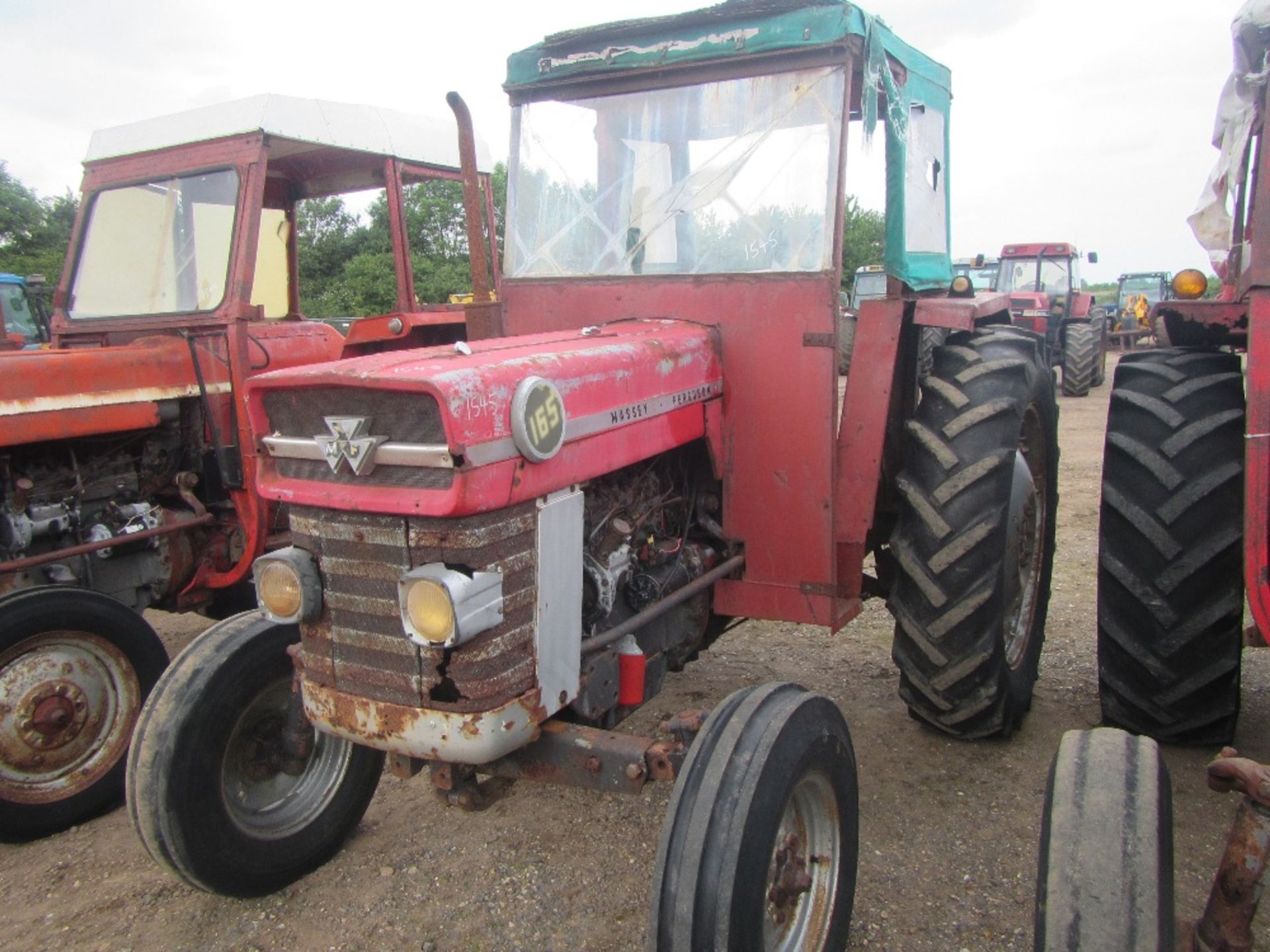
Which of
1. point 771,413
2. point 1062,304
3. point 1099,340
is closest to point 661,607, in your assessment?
point 771,413

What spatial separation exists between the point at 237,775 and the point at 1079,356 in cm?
1404

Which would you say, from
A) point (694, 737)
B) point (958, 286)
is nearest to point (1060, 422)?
point (958, 286)

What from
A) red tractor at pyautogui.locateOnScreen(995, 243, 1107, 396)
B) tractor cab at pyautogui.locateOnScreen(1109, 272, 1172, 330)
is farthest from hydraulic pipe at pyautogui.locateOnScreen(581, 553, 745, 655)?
tractor cab at pyautogui.locateOnScreen(1109, 272, 1172, 330)

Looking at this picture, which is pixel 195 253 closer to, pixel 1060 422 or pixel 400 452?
pixel 400 452

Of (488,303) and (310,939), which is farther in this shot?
(488,303)

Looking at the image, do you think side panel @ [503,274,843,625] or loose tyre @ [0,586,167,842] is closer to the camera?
side panel @ [503,274,843,625]

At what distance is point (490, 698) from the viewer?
6.83ft

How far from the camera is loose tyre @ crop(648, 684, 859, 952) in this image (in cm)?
189

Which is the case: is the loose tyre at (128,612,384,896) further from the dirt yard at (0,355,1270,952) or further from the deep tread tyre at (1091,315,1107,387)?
the deep tread tyre at (1091,315,1107,387)

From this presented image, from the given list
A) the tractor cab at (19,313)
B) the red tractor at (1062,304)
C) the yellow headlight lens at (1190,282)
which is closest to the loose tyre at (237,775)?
the yellow headlight lens at (1190,282)

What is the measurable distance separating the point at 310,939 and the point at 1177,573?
283cm

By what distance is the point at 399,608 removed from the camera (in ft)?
6.82

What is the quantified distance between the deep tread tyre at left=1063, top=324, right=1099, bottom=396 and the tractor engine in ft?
42.9

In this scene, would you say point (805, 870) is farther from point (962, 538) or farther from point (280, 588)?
point (280, 588)
